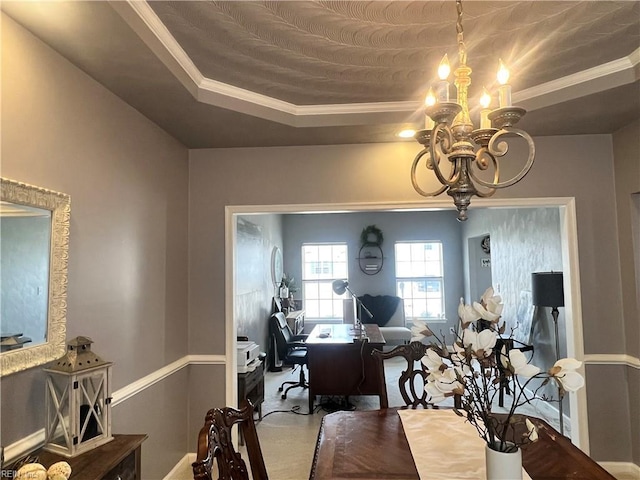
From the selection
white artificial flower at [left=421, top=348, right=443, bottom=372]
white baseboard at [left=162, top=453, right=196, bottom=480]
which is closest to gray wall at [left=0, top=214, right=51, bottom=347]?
white artificial flower at [left=421, top=348, right=443, bottom=372]

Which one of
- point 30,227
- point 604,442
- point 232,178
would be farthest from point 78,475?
point 604,442

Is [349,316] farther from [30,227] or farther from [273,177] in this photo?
[30,227]

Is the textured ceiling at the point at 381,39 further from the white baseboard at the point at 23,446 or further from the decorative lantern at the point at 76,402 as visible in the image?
the white baseboard at the point at 23,446

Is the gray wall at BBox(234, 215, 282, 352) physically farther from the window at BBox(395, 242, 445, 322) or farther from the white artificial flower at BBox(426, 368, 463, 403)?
the white artificial flower at BBox(426, 368, 463, 403)

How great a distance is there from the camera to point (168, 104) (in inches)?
98.8

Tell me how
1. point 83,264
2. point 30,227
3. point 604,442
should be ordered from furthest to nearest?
point 604,442 → point 83,264 → point 30,227

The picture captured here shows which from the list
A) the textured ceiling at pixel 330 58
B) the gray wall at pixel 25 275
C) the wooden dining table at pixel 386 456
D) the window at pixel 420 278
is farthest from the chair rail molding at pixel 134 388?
the window at pixel 420 278

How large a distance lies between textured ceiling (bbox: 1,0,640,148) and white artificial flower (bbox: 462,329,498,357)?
140cm

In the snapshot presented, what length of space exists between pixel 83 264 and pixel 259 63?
138 centimetres

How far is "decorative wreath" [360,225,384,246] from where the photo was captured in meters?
8.20

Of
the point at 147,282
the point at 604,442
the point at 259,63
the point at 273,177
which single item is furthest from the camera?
the point at 273,177

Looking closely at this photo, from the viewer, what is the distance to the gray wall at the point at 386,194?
10.2 feet

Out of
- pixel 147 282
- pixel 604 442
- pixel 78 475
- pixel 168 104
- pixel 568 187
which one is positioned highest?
pixel 168 104

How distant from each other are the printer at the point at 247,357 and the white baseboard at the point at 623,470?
282cm
